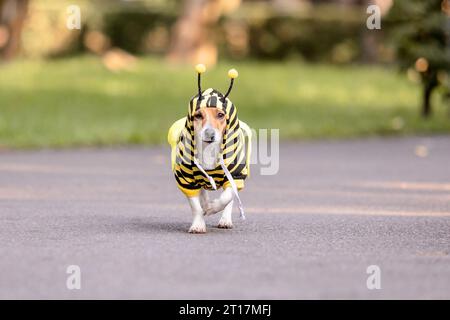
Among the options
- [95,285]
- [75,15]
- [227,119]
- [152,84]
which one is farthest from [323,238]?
[152,84]

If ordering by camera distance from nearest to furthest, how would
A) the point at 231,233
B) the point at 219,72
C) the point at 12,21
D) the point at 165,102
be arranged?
the point at 231,233, the point at 165,102, the point at 219,72, the point at 12,21

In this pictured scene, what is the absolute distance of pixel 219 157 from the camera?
32.1 ft

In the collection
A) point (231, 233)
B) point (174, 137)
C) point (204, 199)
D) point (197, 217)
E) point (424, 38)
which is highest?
point (424, 38)

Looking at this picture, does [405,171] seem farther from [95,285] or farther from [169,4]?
[169,4]

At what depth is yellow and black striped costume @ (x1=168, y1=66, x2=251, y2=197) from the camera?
383 inches

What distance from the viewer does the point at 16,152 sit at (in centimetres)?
1895

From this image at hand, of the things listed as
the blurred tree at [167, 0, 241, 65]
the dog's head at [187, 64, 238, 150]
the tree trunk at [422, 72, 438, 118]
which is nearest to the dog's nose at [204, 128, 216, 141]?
the dog's head at [187, 64, 238, 150]

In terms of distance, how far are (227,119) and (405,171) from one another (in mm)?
7297

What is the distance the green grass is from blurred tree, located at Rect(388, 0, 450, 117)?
998 mm

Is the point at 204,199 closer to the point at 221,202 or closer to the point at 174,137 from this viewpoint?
the point at 221,202

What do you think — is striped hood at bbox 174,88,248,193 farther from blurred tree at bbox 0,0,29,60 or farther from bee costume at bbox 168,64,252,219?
blurred tree at bbox 0,0,29,60

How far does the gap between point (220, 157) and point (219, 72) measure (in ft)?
63.5

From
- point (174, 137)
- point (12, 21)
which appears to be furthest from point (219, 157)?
point (12, 21)
